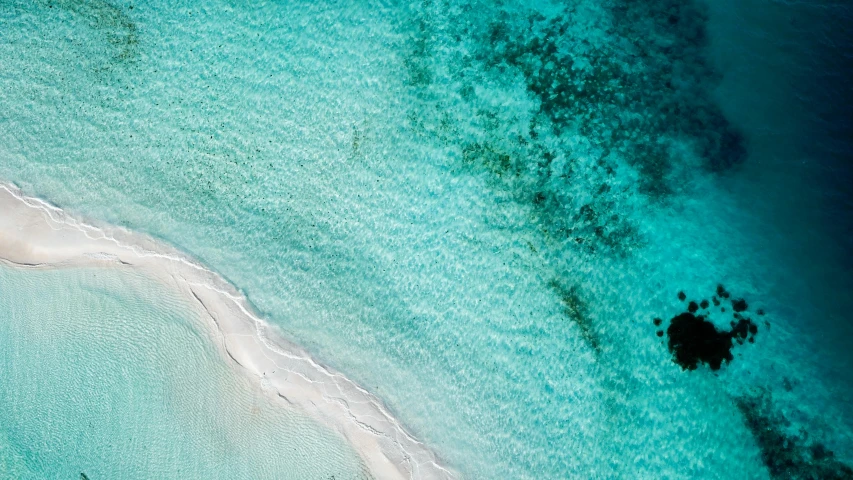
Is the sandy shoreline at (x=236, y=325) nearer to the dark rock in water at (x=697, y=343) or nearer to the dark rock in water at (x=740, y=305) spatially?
the dark rock in water at (x=697, y=343)

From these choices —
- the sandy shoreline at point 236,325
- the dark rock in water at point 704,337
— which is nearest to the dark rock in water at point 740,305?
the dark rock in water at point 704,337

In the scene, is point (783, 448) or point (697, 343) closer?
point (783, 448)

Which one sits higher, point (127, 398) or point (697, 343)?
point (697, 343)

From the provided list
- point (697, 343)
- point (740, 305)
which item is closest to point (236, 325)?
point (697, 343)

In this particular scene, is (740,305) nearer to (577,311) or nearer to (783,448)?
(783,448)

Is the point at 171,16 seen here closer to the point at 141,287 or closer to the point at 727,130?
the point at 141,287

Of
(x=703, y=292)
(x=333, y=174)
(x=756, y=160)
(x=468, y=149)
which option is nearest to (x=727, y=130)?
(x=756, y=160)
